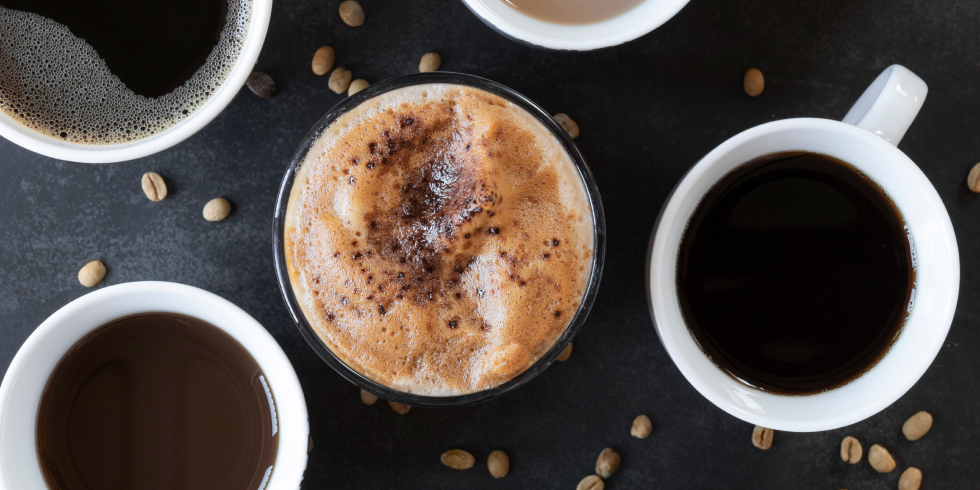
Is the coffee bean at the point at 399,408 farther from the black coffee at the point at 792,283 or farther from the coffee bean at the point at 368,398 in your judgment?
the black coffee at the point at 792,283

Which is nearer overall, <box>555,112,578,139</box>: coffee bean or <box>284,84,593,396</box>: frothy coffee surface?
<box>284,84,593,396</box>: frothy coffee surface

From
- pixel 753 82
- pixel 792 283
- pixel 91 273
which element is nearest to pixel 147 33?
pixel 91 273

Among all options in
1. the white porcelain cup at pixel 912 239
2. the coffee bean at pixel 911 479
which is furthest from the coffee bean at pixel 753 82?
the coffee bean at pixel 911 479

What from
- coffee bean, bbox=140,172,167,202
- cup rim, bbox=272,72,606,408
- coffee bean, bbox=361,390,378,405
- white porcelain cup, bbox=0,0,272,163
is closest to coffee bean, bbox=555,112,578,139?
cup rim, bbox=272,72,606,408

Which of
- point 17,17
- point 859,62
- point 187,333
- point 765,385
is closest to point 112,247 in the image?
point 187,333

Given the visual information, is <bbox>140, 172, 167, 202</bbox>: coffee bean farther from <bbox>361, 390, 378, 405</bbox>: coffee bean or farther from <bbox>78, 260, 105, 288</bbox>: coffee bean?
<bbox>361, 390, 378, 405</bbox>: coffee bean
